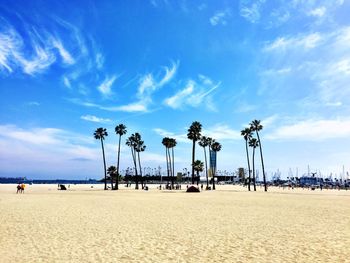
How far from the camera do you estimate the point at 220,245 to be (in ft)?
46.9

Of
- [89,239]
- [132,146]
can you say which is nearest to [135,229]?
[89,239]

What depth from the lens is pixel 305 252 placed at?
1291 cm

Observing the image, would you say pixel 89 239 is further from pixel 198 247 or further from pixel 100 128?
pixel 100 128

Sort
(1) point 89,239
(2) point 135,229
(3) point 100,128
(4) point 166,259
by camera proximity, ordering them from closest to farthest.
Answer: (4) point 166,259, (1) point 89,239, (2) point 135,229, (3) point 100,128

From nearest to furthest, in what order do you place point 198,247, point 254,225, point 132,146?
point 198,247
point 254,225
point 132,146

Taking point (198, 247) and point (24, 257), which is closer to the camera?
point (24, 257)

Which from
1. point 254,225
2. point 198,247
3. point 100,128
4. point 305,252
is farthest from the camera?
point 100,128

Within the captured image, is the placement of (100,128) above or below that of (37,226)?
above

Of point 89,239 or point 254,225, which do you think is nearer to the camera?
point 89,239

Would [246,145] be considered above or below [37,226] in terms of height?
above

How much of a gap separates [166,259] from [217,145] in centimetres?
10245

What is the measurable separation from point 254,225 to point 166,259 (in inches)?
398

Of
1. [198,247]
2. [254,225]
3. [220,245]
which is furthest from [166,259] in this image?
[254,225]

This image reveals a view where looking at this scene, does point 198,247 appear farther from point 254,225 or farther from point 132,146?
point 132,146
